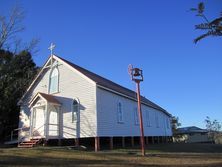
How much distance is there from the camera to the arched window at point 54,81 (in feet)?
76.4

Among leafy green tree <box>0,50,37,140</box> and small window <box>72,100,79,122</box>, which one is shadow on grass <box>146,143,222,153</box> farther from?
leafy green tree <box>0,50,37,140</box>

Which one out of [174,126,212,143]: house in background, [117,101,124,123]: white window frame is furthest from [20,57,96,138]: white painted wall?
[174,126,212,143]: house in background

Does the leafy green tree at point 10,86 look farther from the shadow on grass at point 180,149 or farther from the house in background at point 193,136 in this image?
the house in background at point 193,136

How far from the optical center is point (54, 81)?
931 inches

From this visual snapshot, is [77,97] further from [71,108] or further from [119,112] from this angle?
[119,112]

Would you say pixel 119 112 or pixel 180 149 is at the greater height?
pixel 119 112

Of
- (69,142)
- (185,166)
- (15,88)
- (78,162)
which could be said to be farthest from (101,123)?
(15,88)

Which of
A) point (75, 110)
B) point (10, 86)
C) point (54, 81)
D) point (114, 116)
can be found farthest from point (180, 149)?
point (10, 86)

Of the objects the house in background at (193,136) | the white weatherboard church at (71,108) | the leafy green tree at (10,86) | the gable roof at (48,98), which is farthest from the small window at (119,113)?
the house in background at (193,136)

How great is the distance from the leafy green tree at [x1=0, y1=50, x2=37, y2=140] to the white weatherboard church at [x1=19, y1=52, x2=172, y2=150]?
Answer: 2.18 meters

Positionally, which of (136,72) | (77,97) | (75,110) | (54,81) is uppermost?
(54,81)

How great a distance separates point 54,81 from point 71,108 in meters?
3.38

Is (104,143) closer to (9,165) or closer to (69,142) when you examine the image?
(69,142)

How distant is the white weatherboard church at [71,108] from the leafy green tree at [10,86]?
2.18m
